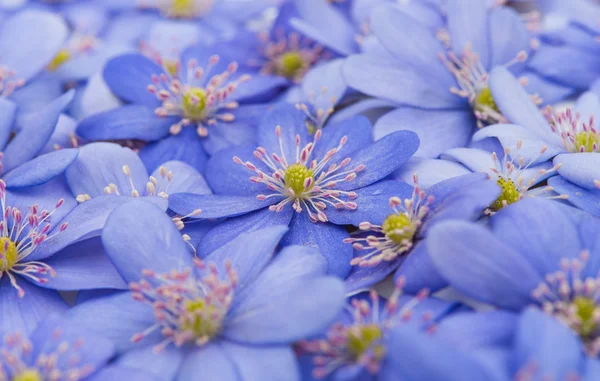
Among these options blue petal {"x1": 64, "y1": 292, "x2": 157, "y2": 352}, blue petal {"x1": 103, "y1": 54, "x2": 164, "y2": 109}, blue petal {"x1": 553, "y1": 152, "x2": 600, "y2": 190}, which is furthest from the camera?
blue petal {"x1": 103, "y1": 54, "x2": 164, "y2": 109}

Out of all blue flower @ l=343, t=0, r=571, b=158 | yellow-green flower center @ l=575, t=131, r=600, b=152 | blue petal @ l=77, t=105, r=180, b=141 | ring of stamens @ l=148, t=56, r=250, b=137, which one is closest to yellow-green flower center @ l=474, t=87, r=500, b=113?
blue flower @ l=343, t=0, r=571, b=158

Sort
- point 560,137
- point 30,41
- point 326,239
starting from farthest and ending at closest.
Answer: point 30,41 < point 560,137 < point 326,239

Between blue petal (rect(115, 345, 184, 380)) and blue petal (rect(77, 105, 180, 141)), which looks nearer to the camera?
blue petal (rect(115, 345, 184, 380))

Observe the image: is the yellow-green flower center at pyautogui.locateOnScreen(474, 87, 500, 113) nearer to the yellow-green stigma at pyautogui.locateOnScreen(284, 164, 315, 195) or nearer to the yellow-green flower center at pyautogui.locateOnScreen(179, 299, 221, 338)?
the yellow-green stigma at pyautogui.locateOnScreen(284, 164, 315, 195)

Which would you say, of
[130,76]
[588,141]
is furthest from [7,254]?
[588,141]

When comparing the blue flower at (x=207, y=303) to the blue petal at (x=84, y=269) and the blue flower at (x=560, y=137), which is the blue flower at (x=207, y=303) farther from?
the blue flower at (x=560, y=137)

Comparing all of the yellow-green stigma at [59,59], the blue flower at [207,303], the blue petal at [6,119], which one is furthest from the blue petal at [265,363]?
the yellow-green stigma at [59,59]

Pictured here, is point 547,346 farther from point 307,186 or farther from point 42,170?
point 42,170

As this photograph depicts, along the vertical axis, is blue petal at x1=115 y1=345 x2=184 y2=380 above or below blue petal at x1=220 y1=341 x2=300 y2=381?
below
